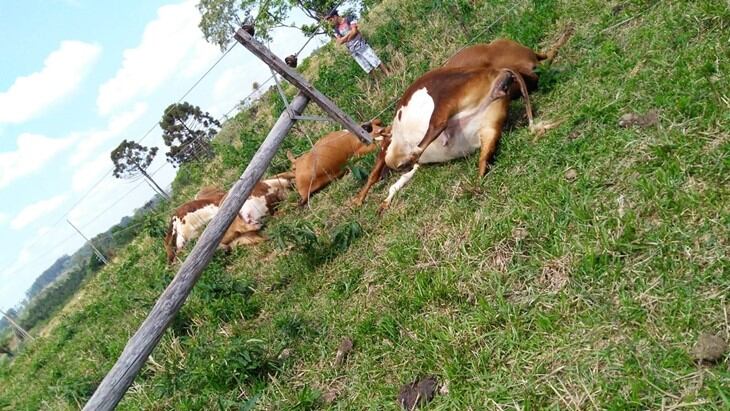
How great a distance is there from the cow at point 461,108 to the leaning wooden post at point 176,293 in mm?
1117

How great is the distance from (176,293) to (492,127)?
10.0ft

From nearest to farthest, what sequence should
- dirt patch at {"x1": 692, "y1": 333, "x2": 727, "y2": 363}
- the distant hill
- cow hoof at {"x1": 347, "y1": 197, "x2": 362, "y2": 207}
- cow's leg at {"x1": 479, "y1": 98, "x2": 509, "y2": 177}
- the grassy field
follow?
dirt patch at {"x1": 692, "y1": 333, "x2": 727, "y2": 363} → the grassy field → cow's leg at {"x1": 479, "y1": 98, "x2": 509, "y2": 177} → cow hoof at {"x1": 347, "y1": 197, "x2": 362, "y2": 207} → the distant hill

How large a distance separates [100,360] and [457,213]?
4.86 metres

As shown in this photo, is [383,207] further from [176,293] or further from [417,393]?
[417,393]

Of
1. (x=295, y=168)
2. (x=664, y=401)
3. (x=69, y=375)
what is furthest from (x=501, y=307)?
(x=69, y=375)

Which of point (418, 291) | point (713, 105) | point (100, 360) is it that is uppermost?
point (100, 360)

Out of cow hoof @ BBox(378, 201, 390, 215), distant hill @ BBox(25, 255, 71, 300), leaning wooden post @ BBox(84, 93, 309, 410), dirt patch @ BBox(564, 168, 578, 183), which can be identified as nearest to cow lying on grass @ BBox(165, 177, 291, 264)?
leaning wooden post @ BBox(84, 93, 309, 410)

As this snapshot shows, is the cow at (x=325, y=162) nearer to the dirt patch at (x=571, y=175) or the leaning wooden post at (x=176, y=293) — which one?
the leaning wooden post at (x=176, y=293)

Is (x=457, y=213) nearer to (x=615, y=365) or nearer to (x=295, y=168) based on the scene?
(x=615, y=365)

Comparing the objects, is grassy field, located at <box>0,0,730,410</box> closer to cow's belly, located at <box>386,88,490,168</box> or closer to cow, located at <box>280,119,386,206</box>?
cow's belly, located at <box>386,88,490,168</box>

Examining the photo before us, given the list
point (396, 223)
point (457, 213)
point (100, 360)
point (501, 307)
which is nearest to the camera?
point (501, 307)

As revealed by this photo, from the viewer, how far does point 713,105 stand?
3729 millimetres

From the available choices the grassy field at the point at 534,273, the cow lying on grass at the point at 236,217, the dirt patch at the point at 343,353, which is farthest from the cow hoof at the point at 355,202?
the dirt patch at the point at 343,353

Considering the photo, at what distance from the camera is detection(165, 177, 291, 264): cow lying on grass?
783 cm
